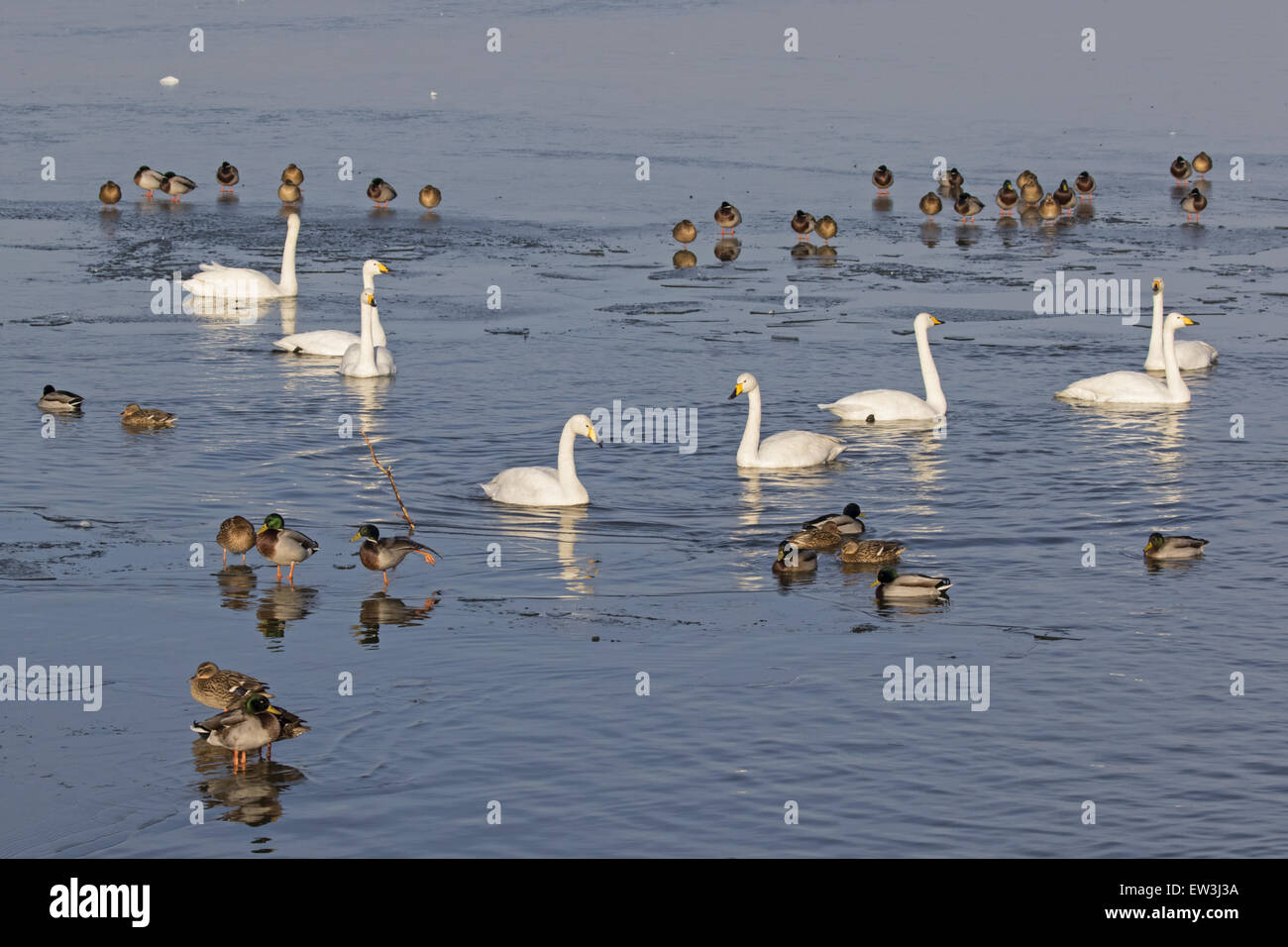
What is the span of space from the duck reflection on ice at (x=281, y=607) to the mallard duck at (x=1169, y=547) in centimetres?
712

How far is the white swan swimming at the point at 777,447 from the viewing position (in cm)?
1956

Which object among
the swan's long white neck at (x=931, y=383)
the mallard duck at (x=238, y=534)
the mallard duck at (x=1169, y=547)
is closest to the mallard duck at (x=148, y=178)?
the swan's long white neck at (x=931, y=383)

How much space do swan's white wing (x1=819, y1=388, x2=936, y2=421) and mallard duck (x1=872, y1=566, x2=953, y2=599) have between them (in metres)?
6.51

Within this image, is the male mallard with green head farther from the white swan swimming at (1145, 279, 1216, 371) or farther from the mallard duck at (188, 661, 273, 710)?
the mallard duck at (188, 661, 273, 710)

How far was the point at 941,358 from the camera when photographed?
2505 cm

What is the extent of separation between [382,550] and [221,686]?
3.25m

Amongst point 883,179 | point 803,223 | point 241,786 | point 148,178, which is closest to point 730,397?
point 241,786

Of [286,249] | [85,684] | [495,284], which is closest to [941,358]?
[495,284]

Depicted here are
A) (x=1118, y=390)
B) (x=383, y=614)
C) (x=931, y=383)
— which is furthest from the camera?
(x=1118, y=390)

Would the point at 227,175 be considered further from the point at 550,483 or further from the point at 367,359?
the point at 550,483

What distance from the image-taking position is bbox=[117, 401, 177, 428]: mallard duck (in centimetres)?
2033

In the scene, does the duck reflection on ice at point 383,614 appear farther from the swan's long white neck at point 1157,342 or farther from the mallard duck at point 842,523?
the swan's long white neck at point 1157,342

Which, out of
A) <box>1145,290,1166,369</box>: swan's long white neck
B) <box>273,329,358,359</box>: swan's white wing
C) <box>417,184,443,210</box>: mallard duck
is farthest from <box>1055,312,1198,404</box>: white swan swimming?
<box>417,184,443,210</box>: mallard duck

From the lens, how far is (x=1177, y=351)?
78.9ft
